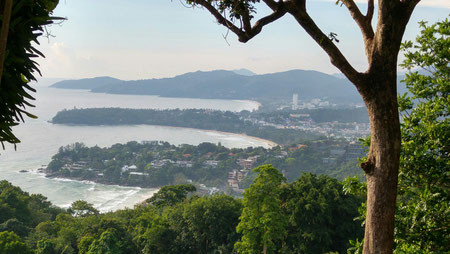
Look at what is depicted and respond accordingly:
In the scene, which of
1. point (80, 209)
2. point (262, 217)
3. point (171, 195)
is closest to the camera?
point (262, 217)

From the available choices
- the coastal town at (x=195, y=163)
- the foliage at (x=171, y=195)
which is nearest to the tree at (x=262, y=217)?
the foliage at (x=171, y=195)

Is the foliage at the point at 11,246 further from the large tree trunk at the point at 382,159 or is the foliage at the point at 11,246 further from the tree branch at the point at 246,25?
the large tree trunk at the point at 382,159

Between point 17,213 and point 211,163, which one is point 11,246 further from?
point 211,163

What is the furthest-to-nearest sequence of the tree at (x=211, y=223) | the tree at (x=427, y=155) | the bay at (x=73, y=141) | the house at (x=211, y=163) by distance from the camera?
1. the house at (x=211, y=163)
2. the bay at (x=73, y=141)
3. the tree at (x=211, y=223)
4. the tree at (x=427, y=155)

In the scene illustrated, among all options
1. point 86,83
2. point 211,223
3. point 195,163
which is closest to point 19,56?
point 211,223

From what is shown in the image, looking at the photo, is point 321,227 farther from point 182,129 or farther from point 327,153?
point 182,129

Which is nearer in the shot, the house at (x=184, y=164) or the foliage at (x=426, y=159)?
the foliage at (x=426, y=159)
